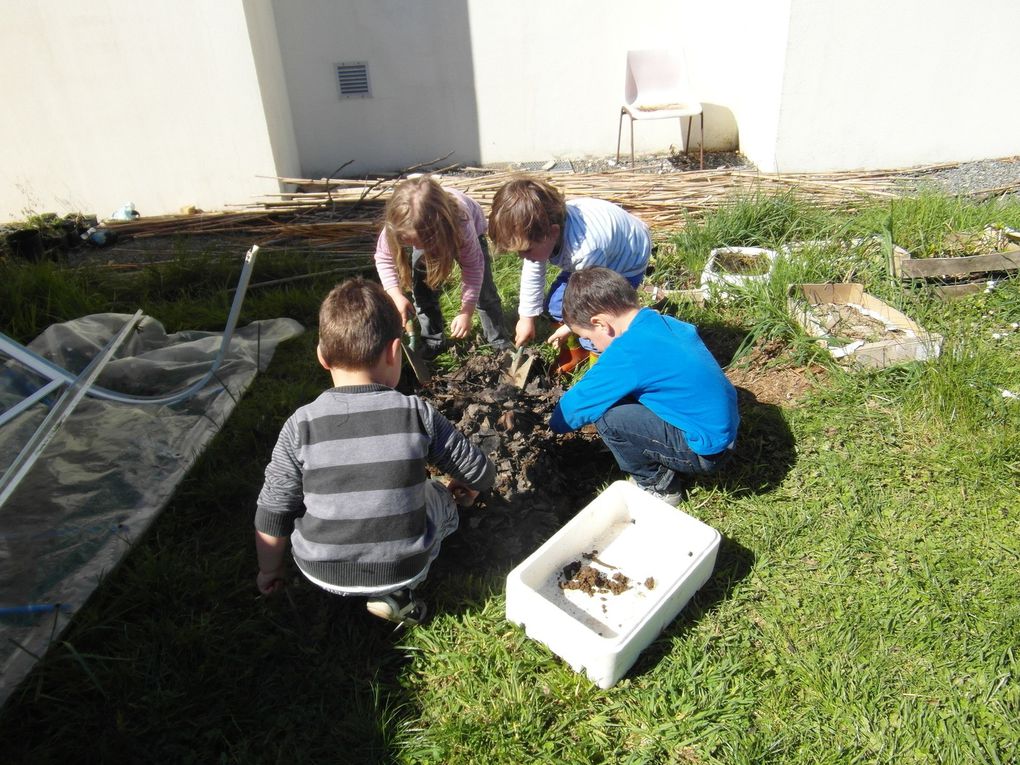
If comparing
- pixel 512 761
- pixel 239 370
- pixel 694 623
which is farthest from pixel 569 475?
pixel 239 370

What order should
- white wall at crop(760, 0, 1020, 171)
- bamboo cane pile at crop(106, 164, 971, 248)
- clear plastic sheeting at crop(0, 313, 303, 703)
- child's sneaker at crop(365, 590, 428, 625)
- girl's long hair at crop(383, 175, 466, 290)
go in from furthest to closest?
white wall at crop(760, 0, 1020, 171)
bamboo cane pile at crop(106, 164, 971, 248)
girl's long hair at crop(383, 175, 466, 290)
clear plastic sheeting at crop(0, 313, 303, 703)
child's sneaker at crop(365, 590, 428, 625)

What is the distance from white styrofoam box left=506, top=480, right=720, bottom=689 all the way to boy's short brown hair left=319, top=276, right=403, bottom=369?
2.93 ft

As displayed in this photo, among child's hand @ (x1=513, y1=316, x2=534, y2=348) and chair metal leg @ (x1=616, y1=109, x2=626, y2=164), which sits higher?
chair metal leg @ (x1=616, y1=109, x2=626, y2=164)

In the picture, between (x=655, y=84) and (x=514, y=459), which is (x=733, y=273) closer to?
(x=514, y=459)

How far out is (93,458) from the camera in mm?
2975

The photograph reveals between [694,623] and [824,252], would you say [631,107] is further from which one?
[694,623]

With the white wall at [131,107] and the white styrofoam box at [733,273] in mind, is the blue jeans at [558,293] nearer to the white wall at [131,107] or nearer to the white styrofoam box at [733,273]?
the white styrofoam box at [733,273]

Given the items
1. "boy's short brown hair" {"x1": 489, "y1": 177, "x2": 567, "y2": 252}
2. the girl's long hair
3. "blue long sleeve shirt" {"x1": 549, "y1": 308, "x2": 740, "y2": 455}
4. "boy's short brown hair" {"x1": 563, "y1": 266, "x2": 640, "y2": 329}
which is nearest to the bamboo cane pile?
the girl's long hair

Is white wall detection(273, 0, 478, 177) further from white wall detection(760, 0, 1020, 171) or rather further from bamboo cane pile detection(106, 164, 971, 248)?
white wall detection(760, 0, 1020, 171)

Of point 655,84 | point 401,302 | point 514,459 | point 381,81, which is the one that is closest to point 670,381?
point 514,459

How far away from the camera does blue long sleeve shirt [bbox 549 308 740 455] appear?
2.61m

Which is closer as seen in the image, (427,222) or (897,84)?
(427,222)

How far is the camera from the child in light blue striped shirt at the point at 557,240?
3.20 m

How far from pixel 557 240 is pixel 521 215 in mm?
345
